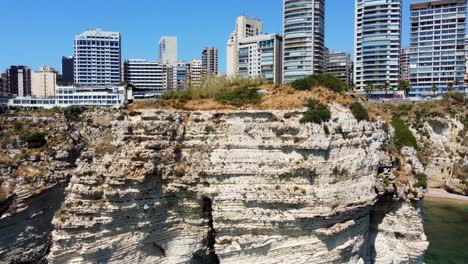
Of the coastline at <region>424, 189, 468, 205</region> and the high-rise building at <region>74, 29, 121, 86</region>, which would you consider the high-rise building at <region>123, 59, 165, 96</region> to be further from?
the coastline at <region>424, 189, 468, 205</region>

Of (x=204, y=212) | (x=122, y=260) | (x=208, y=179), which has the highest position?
(x=208, y=179)

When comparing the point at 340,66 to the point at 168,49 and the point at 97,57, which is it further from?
the point at 168,49

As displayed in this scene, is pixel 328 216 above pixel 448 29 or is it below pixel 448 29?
below

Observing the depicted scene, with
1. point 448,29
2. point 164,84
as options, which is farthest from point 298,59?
point 164,84

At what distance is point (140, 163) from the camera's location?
20250 mm

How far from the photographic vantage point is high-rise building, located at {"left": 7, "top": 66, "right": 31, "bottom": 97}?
5015 inches

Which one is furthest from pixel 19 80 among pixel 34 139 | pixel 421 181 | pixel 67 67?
pixel 421 181

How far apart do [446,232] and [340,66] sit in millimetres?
81297

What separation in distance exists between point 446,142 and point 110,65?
94.0m

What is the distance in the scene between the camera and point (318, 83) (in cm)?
2436

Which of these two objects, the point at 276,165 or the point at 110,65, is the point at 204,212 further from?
the point at 110,65

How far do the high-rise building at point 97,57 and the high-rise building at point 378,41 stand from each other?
69.3m

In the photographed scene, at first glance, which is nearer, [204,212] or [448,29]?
[204,212]

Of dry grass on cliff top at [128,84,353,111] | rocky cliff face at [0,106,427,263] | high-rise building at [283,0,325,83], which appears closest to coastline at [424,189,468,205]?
high-rise building at [283,0,325,83]
